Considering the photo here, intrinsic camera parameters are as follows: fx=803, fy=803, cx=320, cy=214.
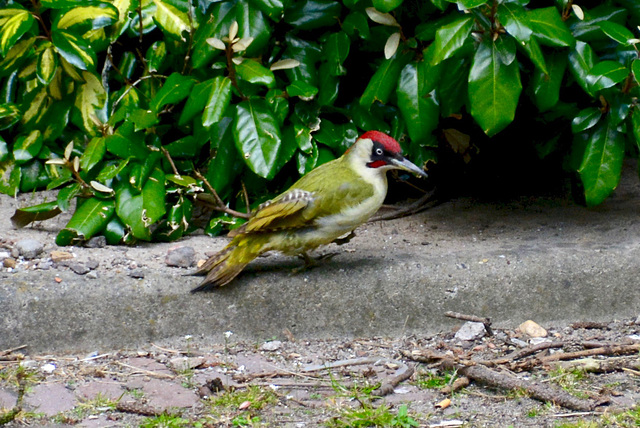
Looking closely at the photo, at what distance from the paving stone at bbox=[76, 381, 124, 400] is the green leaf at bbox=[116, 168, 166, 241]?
3.96 ft

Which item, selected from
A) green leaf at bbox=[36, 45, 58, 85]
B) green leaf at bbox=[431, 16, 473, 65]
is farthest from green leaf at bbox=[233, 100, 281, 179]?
green leaf at bbox=[36, 45, 58, 85]

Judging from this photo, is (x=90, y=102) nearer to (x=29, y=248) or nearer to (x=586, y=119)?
(x=29, y=248)

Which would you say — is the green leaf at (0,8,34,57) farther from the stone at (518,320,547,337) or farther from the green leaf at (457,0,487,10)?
the stone at (518,320,547,337)

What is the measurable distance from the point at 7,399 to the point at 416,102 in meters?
2.52

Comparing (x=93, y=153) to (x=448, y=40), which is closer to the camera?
(x=448, y=40)

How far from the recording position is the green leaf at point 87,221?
4.64 m

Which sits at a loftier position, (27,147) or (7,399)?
(27,147)

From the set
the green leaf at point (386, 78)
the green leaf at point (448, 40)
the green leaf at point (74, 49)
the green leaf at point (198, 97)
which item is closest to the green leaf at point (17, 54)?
the green leaf at point (74, 49)

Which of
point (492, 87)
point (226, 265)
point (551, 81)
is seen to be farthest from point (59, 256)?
point (551, 81)

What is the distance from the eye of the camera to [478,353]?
395 cm

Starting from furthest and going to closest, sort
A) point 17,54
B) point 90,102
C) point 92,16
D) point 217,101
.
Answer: point 90,102
point 17,54
point 92,16
point 217,101

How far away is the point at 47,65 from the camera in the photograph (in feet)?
16.0

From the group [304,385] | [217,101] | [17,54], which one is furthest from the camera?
A: [17,54]

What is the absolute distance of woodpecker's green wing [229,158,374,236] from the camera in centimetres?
410
